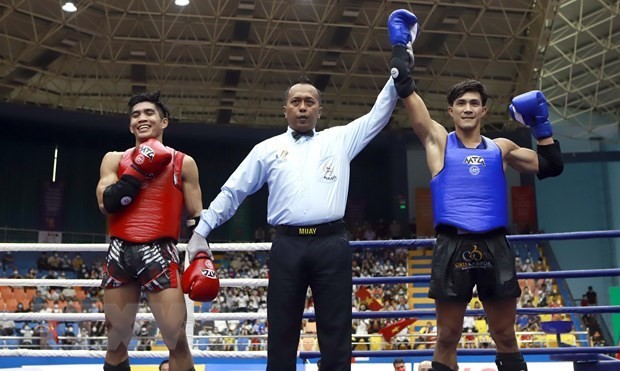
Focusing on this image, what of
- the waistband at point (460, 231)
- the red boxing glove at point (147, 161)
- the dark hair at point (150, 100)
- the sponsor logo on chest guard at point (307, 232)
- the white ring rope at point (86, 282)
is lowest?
the white ring rope at point (86, 282)

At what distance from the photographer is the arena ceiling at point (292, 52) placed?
1602cm

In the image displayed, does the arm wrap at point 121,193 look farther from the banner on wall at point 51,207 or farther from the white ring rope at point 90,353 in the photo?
the banner on wall at point 51,207

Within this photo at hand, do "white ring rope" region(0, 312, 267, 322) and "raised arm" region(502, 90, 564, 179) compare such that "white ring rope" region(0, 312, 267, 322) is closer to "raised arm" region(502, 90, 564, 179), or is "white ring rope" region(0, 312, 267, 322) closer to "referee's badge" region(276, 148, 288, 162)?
"referee's badge" region(276, 148, 288, 162)

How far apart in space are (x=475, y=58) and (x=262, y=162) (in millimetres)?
16415

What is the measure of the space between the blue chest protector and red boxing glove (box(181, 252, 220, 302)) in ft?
3.67

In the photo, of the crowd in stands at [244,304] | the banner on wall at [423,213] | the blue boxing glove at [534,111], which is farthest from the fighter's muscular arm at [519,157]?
the banner on wall at [423,213]

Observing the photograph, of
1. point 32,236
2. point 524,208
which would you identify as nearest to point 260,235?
point 32,236

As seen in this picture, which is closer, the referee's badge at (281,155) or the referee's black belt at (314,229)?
the referee's black belt at (314,229)

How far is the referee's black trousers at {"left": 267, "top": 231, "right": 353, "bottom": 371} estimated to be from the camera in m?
2.80

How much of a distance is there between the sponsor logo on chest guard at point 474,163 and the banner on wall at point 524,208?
56.1 ft

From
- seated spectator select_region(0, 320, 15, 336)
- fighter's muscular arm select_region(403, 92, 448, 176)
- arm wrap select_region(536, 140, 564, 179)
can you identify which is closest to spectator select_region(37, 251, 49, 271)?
seated spectator select_region(0, 320, 15, 336)

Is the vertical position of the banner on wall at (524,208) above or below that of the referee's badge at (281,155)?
above

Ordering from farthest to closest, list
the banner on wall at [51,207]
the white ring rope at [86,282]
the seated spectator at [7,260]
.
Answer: the banner on wall at [51,207] → the seated spectator at [7,260] → the white ring rope at [86,282]

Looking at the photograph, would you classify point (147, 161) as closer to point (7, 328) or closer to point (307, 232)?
point (307, 232)
